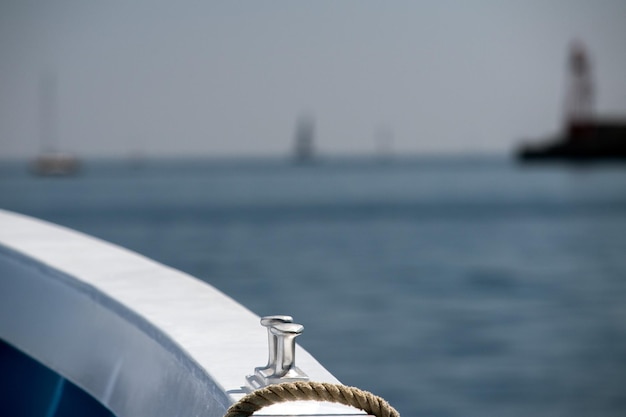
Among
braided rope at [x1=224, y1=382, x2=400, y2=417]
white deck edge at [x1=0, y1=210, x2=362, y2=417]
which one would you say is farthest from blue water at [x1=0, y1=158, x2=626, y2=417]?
braided rope at [x1=224, y1=382, x2=400, y2=417]

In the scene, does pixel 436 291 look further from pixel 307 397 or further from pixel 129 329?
pixel 307 397

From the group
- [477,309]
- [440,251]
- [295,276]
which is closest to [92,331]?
[477,309]

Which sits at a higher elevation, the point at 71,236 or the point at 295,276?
the point at 71,236

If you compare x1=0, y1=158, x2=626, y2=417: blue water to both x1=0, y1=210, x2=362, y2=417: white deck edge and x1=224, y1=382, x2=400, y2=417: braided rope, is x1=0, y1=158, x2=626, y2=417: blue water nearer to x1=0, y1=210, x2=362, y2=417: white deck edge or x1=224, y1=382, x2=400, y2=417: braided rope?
x1=0, y1=210, x2=362, y2=417: white deck edge

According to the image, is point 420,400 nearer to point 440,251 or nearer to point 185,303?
point 185,303

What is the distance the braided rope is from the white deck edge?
0.02 meters

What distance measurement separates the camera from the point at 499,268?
75.7ft

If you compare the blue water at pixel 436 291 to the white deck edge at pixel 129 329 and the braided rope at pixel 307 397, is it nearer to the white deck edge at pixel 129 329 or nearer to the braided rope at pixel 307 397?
the white deck edge at pixel 129 329

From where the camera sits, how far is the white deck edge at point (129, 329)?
103 cm

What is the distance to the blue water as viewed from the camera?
977cm

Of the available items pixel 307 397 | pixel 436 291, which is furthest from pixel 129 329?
pixel 436 291

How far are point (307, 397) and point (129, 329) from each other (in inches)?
21.3

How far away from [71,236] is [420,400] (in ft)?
23.8

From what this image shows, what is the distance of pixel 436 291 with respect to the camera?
18281 mm
